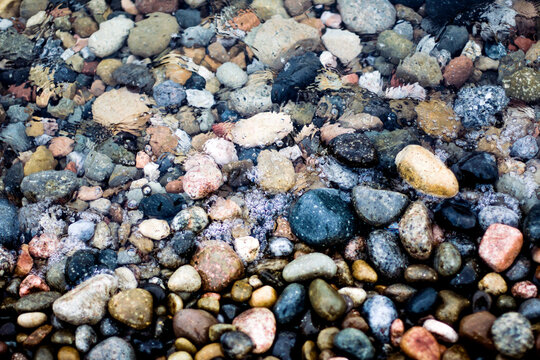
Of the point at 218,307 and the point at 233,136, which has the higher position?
the point at 233,136

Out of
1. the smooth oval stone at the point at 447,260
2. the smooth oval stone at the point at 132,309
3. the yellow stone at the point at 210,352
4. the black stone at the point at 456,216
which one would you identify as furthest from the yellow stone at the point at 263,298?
the black stone at the point at 456,216

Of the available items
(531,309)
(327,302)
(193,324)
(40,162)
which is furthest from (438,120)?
(40,162)

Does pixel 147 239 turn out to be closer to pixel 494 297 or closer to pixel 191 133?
pixel 191 133

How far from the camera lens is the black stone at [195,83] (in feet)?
15.7

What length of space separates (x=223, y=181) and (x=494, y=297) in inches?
103

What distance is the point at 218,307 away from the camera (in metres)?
3.12

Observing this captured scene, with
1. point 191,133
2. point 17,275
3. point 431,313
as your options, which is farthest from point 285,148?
point 17,275

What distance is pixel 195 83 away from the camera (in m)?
4.79

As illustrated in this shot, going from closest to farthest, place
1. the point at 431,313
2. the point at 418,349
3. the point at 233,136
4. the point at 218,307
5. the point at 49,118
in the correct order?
the point at 418,349
the point at 431,313
the point at 218,307
the point at 233,136
the point at 49,118

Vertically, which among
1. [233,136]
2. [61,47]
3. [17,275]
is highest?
[61,47]

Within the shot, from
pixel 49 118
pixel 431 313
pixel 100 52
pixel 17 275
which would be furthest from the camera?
pixel 100 52

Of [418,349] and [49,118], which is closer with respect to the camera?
[418,349]

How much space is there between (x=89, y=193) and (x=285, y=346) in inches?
103

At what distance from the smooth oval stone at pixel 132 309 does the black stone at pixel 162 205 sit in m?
0.92
